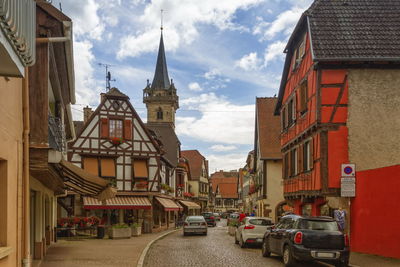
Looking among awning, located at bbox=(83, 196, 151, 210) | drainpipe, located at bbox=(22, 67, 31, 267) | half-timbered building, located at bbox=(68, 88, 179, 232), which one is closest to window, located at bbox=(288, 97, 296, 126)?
half-timbered building, located at bbox=(68, 88, 179, 232)

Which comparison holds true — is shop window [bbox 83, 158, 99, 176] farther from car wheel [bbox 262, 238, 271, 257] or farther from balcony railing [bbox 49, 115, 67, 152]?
balcony railing [bbox 49, 115, 67, 152]

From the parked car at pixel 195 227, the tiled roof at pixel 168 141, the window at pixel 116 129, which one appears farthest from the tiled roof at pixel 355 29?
the tiled roof at pixel 168 141

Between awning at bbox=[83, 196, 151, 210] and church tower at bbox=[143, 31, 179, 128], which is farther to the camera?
→ church tower at bbox=[143, 31, 179, 128]

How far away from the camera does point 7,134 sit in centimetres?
754

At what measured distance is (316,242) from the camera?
43.3ft

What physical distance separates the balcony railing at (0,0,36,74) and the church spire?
77376mm

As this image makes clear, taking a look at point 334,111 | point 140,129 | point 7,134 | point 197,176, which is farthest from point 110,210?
point 197,176

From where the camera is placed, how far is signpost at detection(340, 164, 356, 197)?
1705cm

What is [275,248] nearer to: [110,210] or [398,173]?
[398,173]

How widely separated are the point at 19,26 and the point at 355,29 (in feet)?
58.1

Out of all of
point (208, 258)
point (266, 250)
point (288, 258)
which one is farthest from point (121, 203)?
point (288, 258)

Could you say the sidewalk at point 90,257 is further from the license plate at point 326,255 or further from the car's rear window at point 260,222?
the license plate at point 326,255

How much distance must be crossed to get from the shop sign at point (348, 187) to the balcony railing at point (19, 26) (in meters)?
13.9

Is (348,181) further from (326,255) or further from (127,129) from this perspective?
(127,129)
